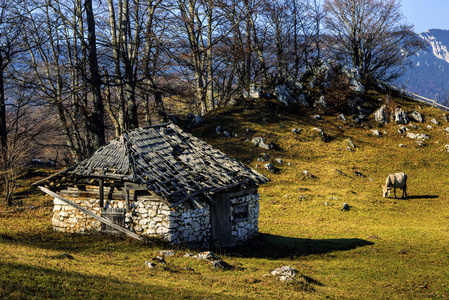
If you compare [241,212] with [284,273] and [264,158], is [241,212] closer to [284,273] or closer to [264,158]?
[284,273]

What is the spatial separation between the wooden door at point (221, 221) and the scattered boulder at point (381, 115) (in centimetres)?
3097

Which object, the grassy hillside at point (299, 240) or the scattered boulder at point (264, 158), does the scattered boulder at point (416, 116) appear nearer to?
the grassy hillside at point (299, 240)

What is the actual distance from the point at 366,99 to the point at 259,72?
14.2 m

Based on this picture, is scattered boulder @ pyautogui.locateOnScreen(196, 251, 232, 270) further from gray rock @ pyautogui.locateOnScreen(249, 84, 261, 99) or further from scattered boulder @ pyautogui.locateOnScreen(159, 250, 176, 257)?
gray rock @ pyautogui.locateOnScreen(249, 84, 261, 99)

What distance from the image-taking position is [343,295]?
9703mm

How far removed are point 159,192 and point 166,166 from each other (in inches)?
75.0

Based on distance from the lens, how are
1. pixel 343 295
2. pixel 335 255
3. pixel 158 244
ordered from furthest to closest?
pixel 335 255 < pixel 158 244 < pixel 343 295

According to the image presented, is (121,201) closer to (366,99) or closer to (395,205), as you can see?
(395,205)

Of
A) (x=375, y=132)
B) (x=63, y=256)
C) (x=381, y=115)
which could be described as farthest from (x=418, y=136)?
(x=63, y=256)

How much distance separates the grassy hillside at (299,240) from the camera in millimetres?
8945

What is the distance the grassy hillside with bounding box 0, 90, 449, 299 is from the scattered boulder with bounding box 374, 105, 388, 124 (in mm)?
3351

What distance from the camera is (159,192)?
12.9 meters

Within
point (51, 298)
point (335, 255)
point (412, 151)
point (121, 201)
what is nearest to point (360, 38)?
point (412, 151)

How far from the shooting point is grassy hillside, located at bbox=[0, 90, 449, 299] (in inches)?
352
